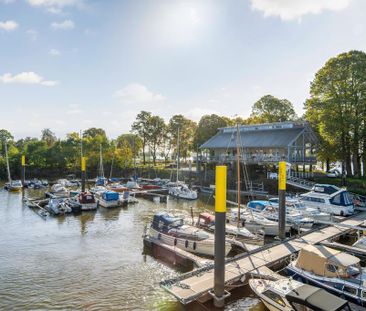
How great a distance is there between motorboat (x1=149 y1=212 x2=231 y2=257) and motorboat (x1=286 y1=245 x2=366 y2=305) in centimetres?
516

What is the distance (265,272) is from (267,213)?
38.6 ft

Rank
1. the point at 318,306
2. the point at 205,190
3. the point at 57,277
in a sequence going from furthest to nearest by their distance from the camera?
the point at 205,190 < the point at 57,277 < the point at 318,306

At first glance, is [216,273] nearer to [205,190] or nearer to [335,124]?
[335,124]

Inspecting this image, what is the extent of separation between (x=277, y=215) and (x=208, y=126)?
116 feet

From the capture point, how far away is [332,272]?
13.4 meters

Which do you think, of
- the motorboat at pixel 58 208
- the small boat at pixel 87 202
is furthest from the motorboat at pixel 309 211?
the motorboat at pixel 58 208

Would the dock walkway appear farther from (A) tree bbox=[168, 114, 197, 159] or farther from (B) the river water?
(A) tree bbox=[168, 114, 197, 159]

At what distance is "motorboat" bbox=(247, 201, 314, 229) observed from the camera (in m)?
23.7

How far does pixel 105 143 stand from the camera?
6988cm

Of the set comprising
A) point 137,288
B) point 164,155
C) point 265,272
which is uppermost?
point 164,155

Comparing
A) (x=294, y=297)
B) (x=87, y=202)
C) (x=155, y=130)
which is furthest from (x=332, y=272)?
(x=155, y=130)

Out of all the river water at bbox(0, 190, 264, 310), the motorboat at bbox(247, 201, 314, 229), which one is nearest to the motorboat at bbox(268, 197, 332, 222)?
the motorboat at bbox(247, 201, 314, 229)

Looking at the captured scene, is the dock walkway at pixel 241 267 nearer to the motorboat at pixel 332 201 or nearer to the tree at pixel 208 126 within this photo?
the motorboat at pixel 332 201

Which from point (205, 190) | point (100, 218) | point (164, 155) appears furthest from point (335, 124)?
point (164, 155)
